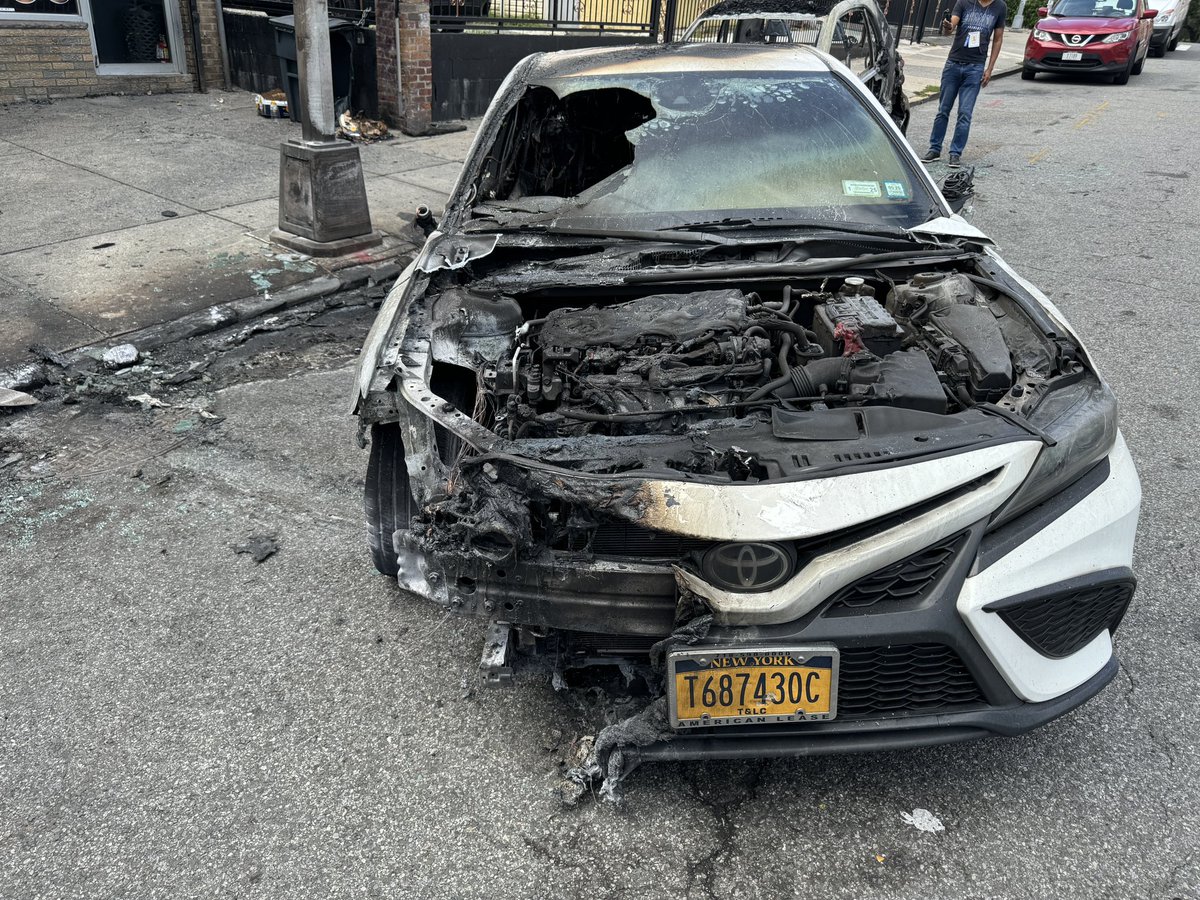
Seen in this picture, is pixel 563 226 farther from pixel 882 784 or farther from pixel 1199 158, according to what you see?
pixel 1199 158

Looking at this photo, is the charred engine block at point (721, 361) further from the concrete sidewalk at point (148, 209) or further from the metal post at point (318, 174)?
the metal post at point (318, 174)

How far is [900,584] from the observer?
2.18 m

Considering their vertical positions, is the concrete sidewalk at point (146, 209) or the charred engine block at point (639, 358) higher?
the charred engine block at point (639, 358)

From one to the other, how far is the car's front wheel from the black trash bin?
7.78 m

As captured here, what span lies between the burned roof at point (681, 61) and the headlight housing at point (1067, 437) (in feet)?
7.06

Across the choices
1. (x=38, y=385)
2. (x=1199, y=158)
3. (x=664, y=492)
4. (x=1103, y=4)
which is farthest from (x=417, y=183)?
(x=1103, y=4)

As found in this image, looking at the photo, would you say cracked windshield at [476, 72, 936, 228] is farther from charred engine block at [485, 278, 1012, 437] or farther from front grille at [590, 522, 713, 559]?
front grille at [590, 522, 713, 559]

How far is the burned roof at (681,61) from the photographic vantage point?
3922 mm

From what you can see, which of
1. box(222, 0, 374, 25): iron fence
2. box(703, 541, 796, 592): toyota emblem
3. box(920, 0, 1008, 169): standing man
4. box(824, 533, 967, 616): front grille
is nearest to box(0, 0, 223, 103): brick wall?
box(222, 0, 374, 25): iron fence

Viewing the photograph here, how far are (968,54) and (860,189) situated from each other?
6901mm

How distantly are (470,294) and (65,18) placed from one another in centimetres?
966

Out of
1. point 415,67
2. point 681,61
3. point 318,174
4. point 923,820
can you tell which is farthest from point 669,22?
point 923,820

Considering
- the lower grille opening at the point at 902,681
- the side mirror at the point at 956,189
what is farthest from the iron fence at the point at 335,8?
the lower grille opening at the point at 902,681

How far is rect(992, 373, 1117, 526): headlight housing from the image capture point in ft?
7.39
